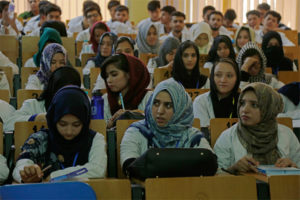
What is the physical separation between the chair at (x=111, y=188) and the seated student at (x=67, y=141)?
2.06 ft

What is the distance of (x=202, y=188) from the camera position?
237cm

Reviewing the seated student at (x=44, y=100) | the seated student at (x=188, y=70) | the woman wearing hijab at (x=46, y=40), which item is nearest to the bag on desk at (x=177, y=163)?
the seated student at (x=44, y=100)

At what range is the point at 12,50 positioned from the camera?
6.80 m

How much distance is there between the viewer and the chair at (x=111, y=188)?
2309 mm

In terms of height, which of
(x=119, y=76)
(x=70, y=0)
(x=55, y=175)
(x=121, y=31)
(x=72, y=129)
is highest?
(x=70, y=0)

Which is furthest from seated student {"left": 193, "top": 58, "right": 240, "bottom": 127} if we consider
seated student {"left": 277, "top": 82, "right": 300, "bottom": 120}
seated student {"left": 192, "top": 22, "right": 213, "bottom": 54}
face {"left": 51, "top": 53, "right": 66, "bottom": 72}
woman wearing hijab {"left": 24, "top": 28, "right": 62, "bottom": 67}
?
seated student {"left": 192, "top": 22, "right": 213, "bottom": 54}

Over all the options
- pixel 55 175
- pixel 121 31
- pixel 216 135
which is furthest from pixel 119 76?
pixel 121 31

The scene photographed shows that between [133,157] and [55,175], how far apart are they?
0.49 m

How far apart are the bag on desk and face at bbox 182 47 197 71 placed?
2.65 meters

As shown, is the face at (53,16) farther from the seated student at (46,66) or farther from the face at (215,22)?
the seated student at (46,66)

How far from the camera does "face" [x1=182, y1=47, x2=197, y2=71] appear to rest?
5.27m

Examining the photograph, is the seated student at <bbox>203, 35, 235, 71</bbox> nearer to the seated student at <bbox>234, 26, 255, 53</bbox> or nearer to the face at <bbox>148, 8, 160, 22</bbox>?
the seated student at <bbox>234, 26, 255, 53</bbox>

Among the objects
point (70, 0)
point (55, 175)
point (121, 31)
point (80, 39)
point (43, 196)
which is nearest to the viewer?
point (43, 196)

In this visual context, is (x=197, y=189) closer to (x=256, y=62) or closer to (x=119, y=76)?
(x=119, y=76)
